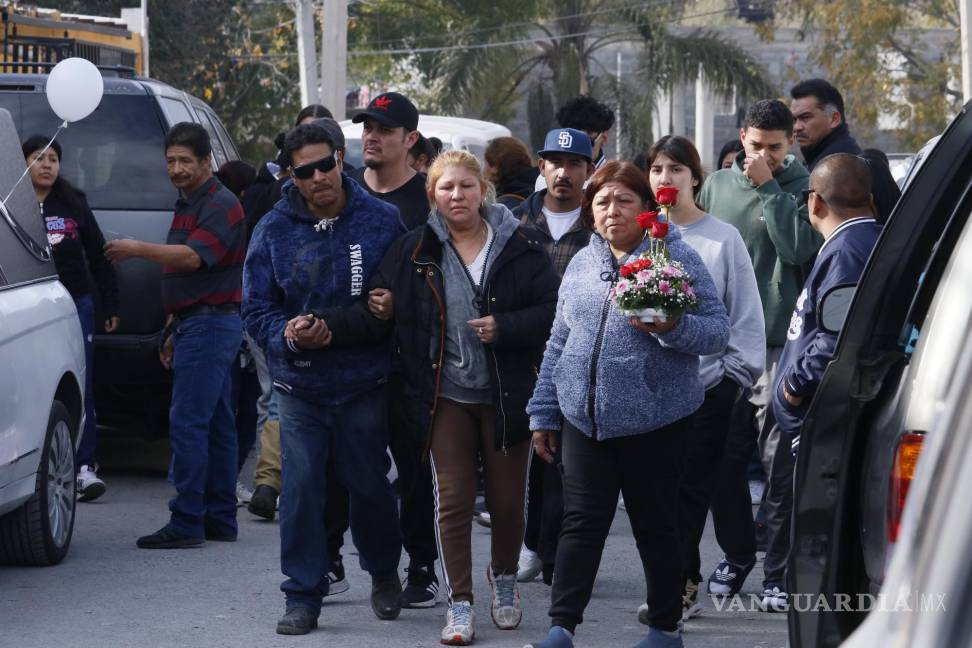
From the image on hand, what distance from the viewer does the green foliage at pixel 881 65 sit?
3419cm

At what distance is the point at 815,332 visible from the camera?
18.2ft

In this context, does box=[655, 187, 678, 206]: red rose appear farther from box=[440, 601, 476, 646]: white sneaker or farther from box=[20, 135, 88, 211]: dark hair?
box=[20, 135, 88, 211]: dark hair

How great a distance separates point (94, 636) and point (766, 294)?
129 inches

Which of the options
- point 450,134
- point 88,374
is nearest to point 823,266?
point 88,374

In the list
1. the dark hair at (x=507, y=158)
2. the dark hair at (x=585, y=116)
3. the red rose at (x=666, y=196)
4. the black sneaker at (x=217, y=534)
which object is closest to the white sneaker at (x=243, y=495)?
the black sneaker at (x=217, y=534)

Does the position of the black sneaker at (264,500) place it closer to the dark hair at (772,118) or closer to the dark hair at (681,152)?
the dark hair at (681,152)

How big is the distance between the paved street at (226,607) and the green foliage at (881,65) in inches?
1107

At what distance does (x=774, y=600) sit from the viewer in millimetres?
6484

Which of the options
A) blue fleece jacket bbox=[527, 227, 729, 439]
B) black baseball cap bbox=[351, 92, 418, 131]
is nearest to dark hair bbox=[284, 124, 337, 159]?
black baseball cap bbox=[351, 92, 418, 131]

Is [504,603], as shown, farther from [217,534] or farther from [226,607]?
[217,534]

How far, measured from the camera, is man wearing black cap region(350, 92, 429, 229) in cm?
699

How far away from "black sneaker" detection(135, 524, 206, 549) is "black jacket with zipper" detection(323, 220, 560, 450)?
6.49 ft

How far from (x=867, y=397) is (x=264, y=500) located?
17.4 ft

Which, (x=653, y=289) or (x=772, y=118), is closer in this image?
(x=653, y=289)
